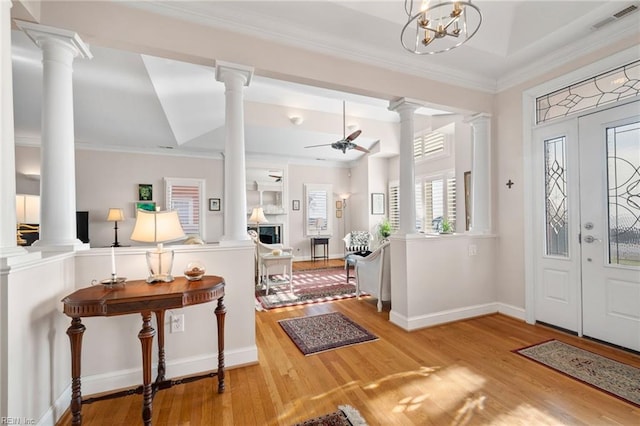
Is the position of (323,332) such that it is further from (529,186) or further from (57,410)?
(529,186)

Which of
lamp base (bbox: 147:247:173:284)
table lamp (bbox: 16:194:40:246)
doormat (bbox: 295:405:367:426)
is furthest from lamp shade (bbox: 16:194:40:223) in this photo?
doormat (bbox: 295:405:367:426)

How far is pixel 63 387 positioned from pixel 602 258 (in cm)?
468

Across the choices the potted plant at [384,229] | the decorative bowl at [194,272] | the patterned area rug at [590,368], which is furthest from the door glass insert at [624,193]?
the potted plant at [384,229]

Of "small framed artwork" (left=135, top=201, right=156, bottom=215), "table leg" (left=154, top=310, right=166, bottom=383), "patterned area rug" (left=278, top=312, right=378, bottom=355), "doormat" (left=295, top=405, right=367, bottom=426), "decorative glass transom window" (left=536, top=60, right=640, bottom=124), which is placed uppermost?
"decorative glass transom window" (left=536, top=60, right=640, bottom=124)

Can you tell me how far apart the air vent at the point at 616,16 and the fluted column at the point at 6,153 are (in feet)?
14.5

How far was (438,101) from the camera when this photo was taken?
3.47m

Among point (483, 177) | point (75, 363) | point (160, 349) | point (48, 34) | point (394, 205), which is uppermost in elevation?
point (48, 34)

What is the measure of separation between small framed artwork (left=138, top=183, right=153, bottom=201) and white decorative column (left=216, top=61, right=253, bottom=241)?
18.7 ft

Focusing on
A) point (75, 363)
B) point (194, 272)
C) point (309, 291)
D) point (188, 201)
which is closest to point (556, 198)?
point (309, 291)

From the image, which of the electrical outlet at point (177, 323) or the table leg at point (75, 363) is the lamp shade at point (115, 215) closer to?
the electrical outlet at point (177, 323)

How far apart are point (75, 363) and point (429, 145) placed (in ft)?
23.4

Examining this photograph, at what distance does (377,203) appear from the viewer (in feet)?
27.4

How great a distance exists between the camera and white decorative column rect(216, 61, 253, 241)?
2545 millimetres

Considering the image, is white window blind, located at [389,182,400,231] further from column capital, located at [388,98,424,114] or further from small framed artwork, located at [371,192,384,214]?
column capital, located at [388,98,424,114]
